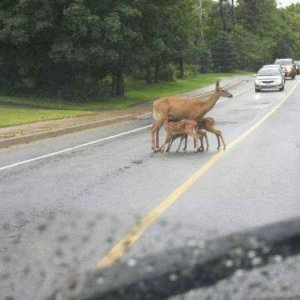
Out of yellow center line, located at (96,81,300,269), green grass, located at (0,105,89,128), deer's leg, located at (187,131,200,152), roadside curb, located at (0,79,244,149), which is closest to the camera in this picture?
yellow center line, located at (96,81,300,269)

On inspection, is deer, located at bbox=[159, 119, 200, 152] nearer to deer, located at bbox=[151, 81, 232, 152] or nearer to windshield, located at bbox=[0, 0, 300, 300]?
windshield, located at bbox=[0, 0, 300, 300]

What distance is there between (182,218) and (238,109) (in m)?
20.8

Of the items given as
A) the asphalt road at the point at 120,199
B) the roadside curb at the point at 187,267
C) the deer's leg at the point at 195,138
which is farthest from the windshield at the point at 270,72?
the roadside curb at the point at 187,267

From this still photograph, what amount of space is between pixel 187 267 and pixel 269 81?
42366 mm

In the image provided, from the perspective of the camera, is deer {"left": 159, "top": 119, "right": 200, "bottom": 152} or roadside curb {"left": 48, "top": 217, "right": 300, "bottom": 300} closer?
roadside curb {"left": 48, "top": 217, "right": 300, "bottom": 300}

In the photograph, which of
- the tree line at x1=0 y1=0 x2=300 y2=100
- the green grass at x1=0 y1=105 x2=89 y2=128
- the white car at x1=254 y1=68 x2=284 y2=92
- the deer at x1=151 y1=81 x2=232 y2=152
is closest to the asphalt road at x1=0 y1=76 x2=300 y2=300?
the deer at x1=151 y1=81 x2=232 y2=152

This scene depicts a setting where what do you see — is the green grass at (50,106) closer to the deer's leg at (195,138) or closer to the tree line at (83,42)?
the tree line at (83,42)

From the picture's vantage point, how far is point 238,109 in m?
27.7

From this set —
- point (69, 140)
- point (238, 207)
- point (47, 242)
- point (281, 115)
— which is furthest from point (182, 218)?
point (281, 115)

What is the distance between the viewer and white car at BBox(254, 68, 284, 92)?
141 ft

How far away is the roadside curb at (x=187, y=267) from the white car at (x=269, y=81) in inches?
1659

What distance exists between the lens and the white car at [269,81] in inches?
1698

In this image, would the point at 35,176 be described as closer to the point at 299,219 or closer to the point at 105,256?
the point at 105,256

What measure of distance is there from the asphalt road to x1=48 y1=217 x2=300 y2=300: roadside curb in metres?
0.83
